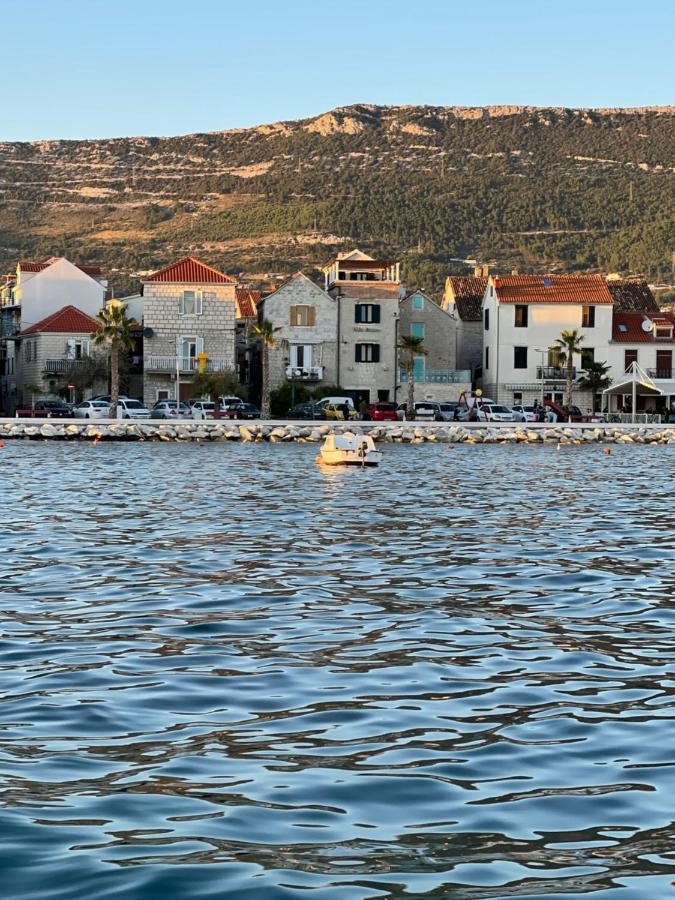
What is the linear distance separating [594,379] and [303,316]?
20794 millimetres

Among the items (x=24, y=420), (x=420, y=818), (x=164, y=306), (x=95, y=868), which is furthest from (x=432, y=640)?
(x=164, y=306)

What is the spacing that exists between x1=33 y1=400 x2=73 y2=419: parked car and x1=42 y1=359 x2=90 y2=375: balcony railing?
26.3 ft

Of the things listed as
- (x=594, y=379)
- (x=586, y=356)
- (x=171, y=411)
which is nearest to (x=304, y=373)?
(x=171, y=411)

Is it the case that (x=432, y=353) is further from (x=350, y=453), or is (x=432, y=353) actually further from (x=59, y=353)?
(x=350, y=453)

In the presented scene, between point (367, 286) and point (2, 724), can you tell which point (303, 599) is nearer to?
point (2, 724)

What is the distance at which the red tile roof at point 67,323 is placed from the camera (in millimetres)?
101750

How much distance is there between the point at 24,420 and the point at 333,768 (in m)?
71.7

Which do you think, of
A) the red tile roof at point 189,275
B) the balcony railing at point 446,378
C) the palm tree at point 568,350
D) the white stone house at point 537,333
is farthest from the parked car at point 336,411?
the palm tree at point 568,350

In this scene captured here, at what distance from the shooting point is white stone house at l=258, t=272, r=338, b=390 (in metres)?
100

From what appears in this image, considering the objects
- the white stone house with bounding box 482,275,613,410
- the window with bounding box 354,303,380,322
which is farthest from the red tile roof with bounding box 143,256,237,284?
the white stone house with bounding box 482,275,613,410

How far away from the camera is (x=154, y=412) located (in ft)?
297

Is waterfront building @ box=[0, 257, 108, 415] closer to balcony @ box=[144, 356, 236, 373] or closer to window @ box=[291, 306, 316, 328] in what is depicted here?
balcony @ box=[144, 356, 236, 373]

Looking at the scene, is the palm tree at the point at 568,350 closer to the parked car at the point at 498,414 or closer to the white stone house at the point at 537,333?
the white stone house at the point at 537,333

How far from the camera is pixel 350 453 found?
53000 mm
